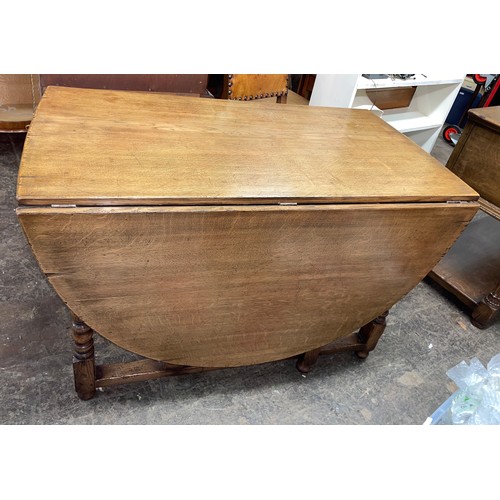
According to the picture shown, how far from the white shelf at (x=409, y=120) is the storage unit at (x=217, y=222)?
122 cm

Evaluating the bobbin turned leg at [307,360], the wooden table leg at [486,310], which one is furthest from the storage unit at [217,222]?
the wooden table leg at [486,310]

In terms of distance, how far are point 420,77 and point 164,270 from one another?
6.50 ft

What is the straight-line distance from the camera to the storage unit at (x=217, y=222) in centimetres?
93

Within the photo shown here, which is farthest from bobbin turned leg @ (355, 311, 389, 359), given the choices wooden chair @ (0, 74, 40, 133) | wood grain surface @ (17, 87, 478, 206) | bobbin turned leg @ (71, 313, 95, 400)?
wooden chair @ (0, 74, 40, 133)

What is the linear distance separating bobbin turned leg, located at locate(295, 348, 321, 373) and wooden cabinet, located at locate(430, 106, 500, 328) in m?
0.81

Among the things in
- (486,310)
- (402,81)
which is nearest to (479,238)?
(486,310)

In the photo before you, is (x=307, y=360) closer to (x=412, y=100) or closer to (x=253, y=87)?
(x=253, y=87)

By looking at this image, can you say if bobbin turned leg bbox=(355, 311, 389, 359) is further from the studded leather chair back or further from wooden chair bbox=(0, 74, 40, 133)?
wooden chair bbox=(0, 74, 40, 133)

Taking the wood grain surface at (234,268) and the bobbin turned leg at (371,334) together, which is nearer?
the wood grain surface at (234,268)

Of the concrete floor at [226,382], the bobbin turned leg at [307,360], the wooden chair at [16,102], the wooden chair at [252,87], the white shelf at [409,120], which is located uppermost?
the wooden chair at [252,87]

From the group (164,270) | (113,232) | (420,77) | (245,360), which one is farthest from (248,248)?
(420,77)

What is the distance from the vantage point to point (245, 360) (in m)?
1.29

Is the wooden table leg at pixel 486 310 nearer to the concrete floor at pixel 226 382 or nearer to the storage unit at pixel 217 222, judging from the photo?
the concrete floor at pixel 226 382

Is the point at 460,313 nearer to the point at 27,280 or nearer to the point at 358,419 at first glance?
the point at 358,419
